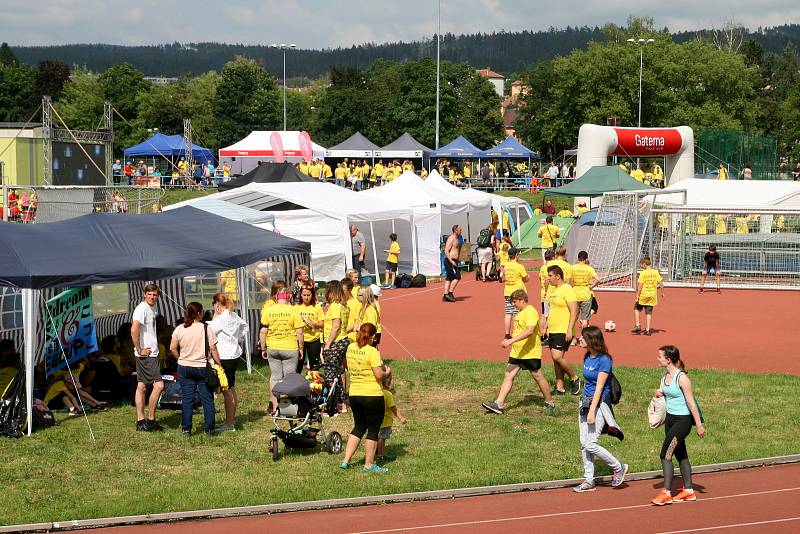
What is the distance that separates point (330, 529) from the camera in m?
9.41

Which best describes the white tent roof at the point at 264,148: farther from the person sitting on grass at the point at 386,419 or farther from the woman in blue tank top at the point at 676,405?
the woman in blue tank top at the point at 676,405

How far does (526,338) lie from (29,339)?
605 centimetres

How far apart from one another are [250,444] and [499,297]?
15.4 meters

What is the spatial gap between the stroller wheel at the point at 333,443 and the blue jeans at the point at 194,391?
5.29 ft

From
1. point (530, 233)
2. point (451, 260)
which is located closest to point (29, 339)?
point (451, 260)

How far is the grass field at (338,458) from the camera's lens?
33.9ft

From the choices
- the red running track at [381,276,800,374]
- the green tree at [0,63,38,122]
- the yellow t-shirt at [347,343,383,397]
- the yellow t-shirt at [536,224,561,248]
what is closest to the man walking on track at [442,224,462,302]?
the red running track at [381,276,800,374]

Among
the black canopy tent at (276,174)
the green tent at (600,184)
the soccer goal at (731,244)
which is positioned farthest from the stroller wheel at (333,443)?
the green tent at (600,184)

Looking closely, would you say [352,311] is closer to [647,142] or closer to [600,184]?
[600,184]

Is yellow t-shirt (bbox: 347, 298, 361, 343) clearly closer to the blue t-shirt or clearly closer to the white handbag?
the blue t-shirt

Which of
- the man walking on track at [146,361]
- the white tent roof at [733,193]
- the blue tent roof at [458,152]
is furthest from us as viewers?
the blue tent roof at [458,152]

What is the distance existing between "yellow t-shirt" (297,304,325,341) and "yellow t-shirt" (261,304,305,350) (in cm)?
17

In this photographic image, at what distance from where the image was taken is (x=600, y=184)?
1494 inches

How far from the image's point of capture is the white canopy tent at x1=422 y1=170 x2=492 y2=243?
110ft
